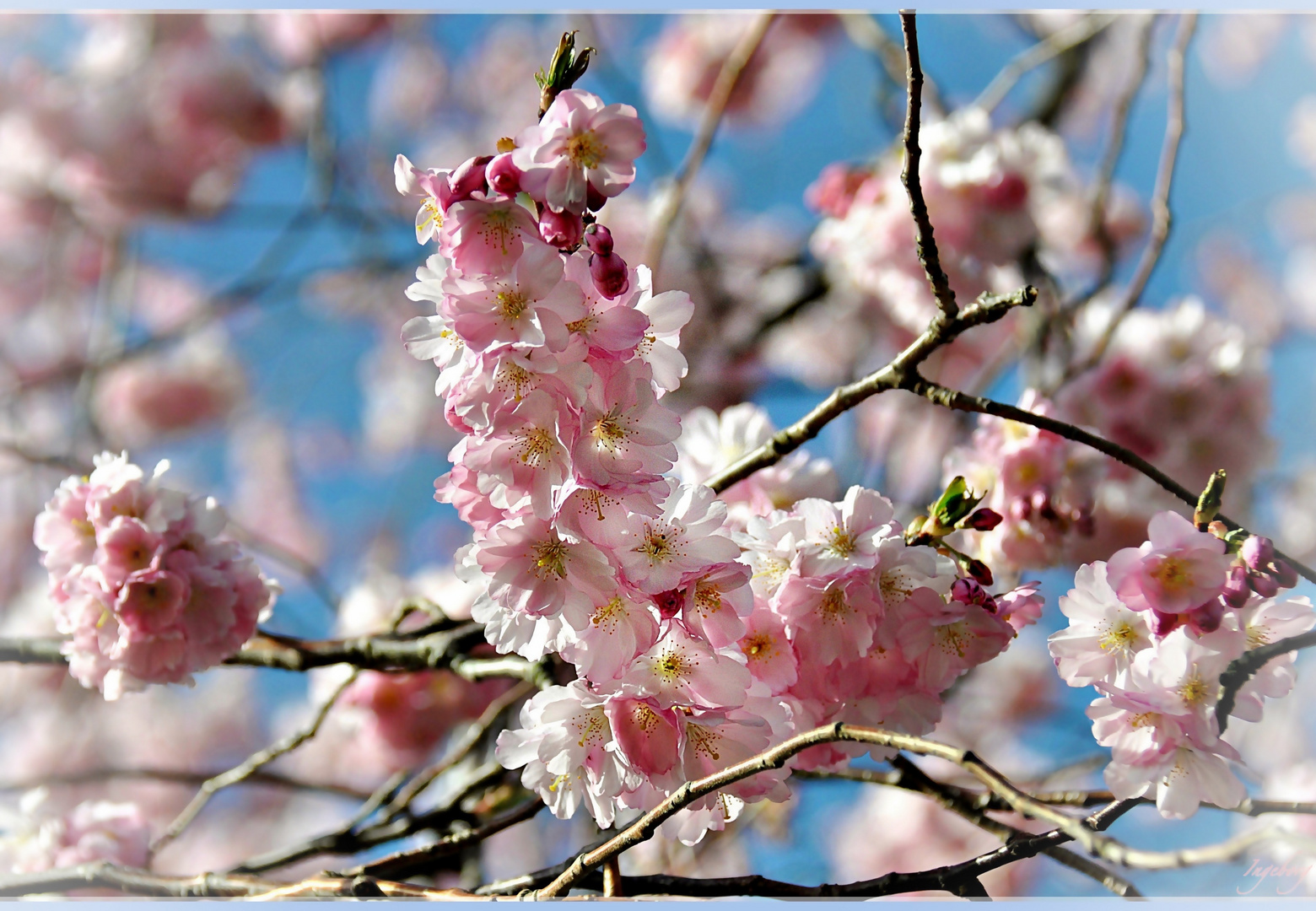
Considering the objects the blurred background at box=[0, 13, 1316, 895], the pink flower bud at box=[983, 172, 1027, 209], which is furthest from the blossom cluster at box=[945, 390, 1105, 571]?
the pink flower bud at box=[983, 172, 1027, 209]

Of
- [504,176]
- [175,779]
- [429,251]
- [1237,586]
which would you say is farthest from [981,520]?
[429,251]

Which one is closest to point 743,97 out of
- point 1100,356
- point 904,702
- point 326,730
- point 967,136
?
point 967,136

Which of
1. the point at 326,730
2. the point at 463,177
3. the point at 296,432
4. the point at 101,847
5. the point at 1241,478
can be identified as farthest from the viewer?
the point at 296,432

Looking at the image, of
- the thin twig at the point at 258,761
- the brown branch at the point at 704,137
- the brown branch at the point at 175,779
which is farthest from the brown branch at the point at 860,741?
the brown branch at the point at 704,137

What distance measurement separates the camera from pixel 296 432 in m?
2.71

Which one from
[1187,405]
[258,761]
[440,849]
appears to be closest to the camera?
[440,849]

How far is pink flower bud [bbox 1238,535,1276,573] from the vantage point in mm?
516

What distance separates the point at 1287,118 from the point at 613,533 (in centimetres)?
120

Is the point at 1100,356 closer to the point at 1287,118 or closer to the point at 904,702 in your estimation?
the point at 1287,118

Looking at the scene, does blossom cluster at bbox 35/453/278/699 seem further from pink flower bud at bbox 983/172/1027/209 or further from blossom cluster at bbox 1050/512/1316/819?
pink flower bud at bbox 983/172/1027/209

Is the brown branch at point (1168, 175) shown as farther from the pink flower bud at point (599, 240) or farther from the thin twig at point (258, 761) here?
the thin twig at point (258, 761)

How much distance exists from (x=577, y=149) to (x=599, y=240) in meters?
0.04

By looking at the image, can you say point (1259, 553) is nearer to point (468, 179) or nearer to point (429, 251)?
point (468, 179)

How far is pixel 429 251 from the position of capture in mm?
1653
